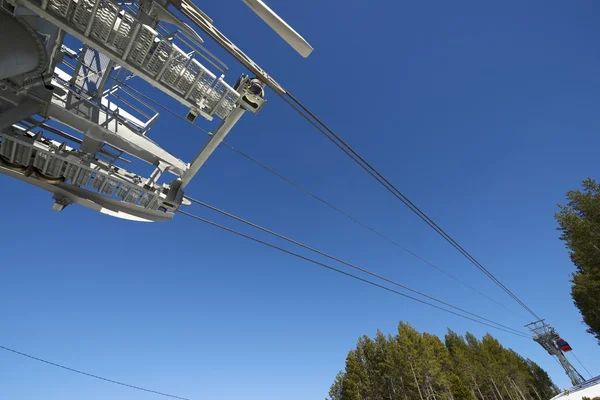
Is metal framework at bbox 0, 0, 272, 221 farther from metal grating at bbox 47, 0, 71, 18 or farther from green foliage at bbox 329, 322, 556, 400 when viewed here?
green foliage at bbox 329, 322, 556, 400

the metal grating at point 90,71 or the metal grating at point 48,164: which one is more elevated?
the metal grating at point 90,71

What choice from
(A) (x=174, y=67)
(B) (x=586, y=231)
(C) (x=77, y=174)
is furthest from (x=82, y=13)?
(B) (x=586, y=231)

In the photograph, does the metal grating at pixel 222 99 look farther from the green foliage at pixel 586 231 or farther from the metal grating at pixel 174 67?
the green foliage at pixel 586 231

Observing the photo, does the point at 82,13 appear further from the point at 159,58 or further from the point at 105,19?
the point at 159,58

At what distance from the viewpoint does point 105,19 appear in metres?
4.55

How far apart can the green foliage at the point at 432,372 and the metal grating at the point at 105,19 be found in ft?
179

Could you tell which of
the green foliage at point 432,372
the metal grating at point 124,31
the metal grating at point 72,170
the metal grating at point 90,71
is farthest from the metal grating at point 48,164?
the green foliage at point 432,372

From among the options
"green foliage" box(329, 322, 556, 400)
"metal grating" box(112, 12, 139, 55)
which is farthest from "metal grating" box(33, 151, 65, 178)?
"green foliage" box(329, 322, 556, 400)

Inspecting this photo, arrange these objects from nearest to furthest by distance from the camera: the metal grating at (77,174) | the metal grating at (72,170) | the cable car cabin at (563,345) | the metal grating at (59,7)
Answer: the metal grating at (59,7), the metal grating at (72,170), the metal grating at (77,174), the cable car cabin at (563,345)

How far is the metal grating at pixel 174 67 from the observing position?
5.31m

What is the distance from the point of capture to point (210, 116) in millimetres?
6316

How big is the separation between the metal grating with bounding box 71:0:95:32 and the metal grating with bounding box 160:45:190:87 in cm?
135

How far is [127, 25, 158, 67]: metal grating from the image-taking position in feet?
15.8

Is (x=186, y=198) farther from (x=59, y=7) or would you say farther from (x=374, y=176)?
(x=374, y=176)
